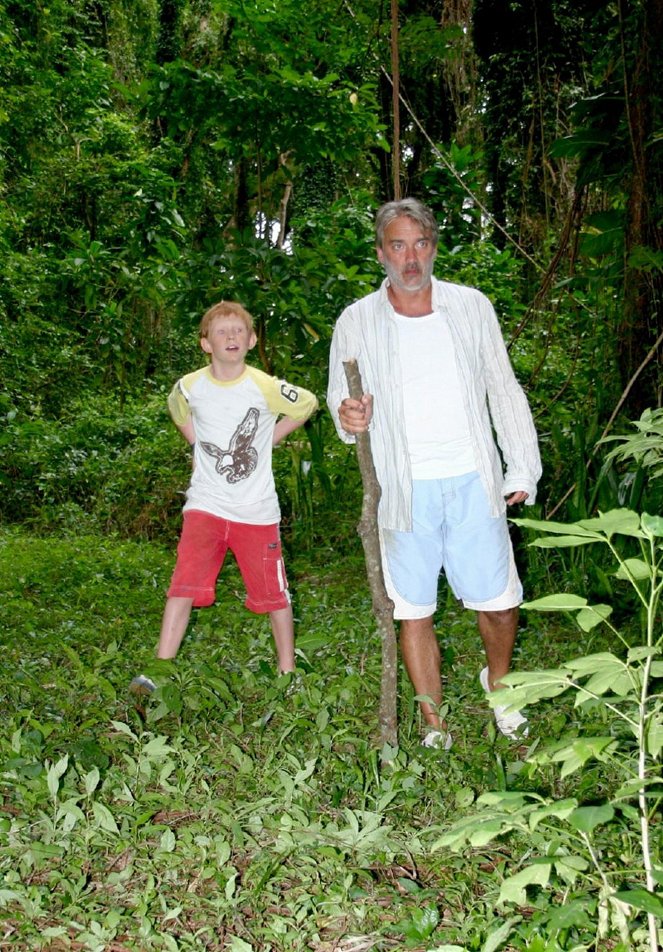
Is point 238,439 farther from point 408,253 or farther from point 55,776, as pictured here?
point 55,776

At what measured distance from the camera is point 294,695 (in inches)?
146

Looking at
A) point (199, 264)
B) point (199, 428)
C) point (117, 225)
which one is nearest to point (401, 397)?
point (199, 428)

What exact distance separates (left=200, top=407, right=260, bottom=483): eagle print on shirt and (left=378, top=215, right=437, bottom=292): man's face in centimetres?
101

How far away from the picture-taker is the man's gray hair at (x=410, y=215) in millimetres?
3123

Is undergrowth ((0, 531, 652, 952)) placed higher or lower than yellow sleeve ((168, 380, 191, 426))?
lower

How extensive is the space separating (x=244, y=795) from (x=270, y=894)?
1.99ft

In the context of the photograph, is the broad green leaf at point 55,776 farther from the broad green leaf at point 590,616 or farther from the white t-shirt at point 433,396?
the broad green leaf at point 590,616

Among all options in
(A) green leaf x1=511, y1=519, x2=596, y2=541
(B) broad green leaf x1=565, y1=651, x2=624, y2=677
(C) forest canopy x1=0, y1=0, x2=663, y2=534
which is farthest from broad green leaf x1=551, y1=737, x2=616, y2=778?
(C) forest canopy x1=0, y1=0, x2=663, y2=534

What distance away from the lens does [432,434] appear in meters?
3.12

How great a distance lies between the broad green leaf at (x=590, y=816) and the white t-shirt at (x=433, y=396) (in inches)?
Result: 65.1

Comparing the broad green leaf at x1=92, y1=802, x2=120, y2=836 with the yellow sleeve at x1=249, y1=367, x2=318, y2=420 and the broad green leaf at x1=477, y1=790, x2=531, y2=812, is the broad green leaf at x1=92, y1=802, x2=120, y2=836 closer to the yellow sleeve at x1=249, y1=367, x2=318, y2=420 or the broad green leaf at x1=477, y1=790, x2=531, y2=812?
the broad green leaf at x1=477, y1=790, x2=531, y2=812

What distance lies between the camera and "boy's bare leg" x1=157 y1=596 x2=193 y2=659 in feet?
12.6

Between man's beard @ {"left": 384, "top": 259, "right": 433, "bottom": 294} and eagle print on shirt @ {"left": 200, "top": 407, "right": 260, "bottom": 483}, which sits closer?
man's beard @ {"left": 384, "top": 259, "right": 433, "bottom": 294}

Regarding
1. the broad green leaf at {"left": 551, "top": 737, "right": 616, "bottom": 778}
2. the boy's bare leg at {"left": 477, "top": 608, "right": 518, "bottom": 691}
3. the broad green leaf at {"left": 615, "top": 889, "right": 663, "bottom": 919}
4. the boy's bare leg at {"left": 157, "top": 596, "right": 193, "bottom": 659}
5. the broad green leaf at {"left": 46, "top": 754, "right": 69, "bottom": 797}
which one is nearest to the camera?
the broad green leaf at {"left": 615, "top": 889, "right": 663, "bottom": 919}
